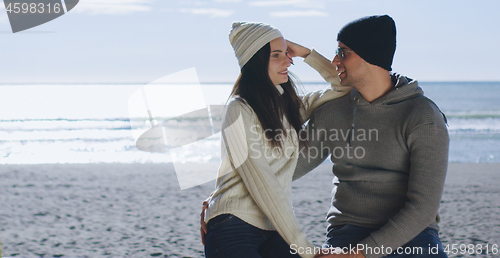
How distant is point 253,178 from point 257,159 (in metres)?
0.08

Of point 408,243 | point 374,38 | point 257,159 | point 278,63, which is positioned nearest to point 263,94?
point 278,63

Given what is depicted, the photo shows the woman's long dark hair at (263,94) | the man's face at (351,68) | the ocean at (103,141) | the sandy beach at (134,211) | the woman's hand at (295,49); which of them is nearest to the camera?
the woman's long dark hair at (263,94)

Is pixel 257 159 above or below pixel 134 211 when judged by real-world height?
above

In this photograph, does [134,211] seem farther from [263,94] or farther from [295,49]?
[263,94]

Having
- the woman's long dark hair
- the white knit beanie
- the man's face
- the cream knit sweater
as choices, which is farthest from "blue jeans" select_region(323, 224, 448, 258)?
the white knit beanie

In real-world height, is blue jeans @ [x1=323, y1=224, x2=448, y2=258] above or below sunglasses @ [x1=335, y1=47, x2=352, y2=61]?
below

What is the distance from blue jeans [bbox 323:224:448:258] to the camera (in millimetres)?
1799

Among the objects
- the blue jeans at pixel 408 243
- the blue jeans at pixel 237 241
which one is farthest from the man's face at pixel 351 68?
the blue jeans at pixel 237 241

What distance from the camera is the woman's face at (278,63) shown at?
1988 mm

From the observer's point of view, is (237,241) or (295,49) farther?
(295,49)

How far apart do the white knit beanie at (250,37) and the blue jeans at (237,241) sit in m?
0.73

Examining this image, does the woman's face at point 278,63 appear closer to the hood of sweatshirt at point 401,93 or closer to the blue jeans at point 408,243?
the hood of sweatshirt at point 401,93

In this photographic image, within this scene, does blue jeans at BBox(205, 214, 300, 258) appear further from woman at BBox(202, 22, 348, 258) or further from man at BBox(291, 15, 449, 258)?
man at BBox(291, 15, 449, 258)

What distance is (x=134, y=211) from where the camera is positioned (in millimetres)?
4637
